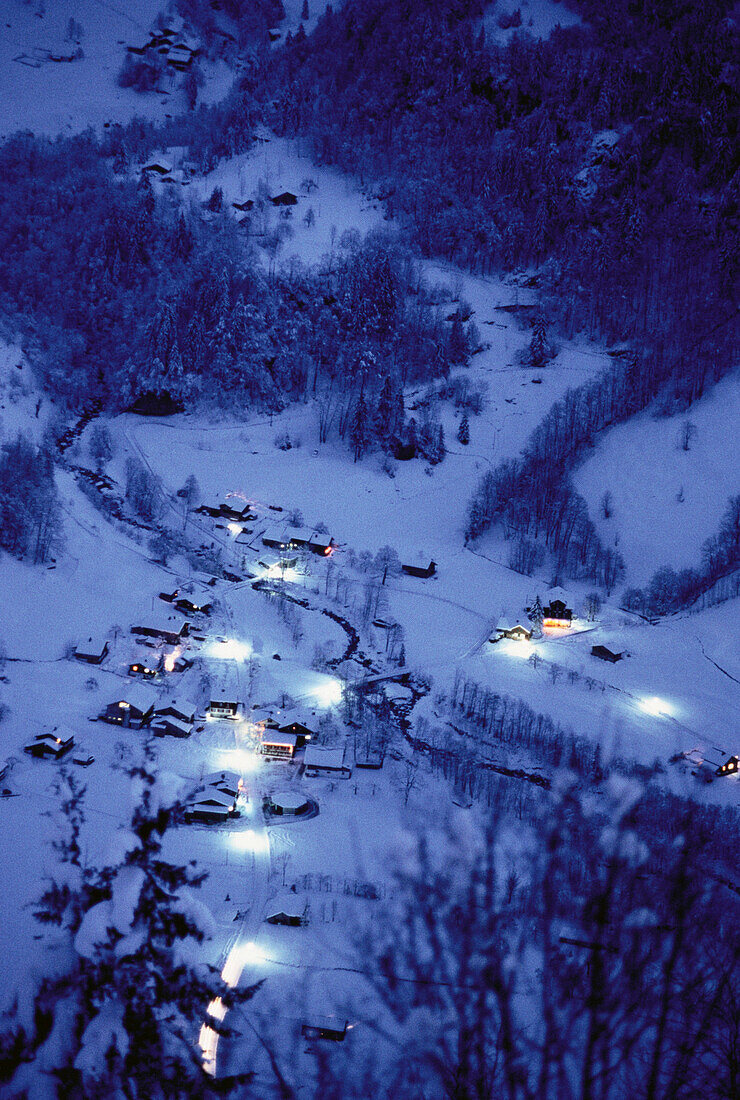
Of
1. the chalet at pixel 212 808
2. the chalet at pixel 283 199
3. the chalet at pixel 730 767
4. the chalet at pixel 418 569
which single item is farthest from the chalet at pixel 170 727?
the chalet at pixel 283 199

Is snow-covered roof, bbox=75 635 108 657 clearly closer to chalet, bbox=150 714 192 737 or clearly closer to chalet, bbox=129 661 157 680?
chalet, bbox=129 661 157 680

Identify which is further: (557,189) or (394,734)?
(557,189)

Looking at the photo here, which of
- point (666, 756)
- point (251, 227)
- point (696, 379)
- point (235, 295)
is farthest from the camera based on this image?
point (251, 227)

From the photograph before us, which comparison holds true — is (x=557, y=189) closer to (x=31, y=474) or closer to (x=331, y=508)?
(x=331, y=508)

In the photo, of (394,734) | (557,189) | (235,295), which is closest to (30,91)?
(235,295)

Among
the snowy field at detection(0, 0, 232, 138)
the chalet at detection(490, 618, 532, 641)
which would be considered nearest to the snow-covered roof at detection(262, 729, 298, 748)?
the chalet at detection(490, 618, 532, 641)

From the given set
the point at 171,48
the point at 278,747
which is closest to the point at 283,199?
the point at 171,48

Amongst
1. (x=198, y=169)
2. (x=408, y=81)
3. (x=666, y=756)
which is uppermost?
(x=408, y=81)
